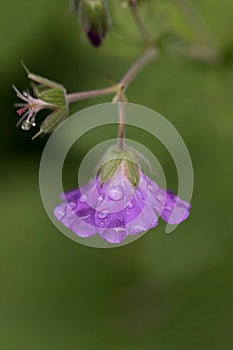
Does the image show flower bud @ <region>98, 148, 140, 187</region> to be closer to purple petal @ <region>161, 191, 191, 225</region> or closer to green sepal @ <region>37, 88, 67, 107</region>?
purple petal @ <region>161, 191, 191, 225</region>

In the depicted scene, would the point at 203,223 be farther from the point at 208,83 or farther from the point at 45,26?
the point at 45,26

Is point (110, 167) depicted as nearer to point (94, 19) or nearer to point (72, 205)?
point (72, 205)

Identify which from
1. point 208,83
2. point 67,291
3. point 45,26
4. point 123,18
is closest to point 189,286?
point 67,291

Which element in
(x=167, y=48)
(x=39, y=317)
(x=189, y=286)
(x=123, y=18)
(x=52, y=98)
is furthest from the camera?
(x=39, y=317)

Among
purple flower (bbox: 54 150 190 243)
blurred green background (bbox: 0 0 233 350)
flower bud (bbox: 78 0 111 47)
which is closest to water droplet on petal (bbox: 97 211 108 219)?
purple flower (bbox: 54 150 190 243)

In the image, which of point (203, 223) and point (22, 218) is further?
point (22, 218)

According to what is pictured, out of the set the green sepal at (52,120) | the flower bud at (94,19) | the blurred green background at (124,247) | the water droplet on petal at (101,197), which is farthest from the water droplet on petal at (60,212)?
the blurred green background at (124,247)

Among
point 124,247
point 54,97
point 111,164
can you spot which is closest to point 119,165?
point 111,164
